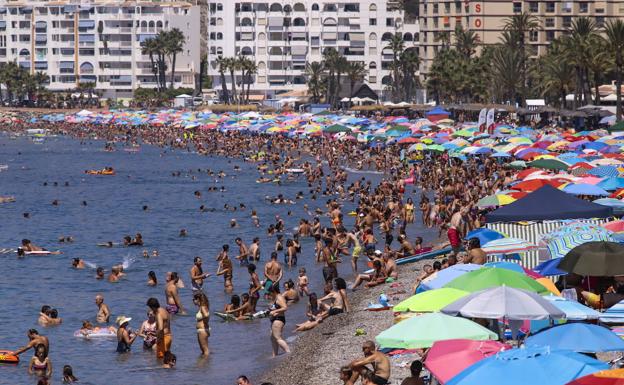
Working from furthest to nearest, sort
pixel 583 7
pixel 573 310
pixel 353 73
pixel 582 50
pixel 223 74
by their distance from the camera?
1. pixel 223 74
2. pixel 353 73
3. pixel 583 7
4. pixel 582 50
5. pixel 573 310

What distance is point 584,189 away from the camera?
29.0 meters

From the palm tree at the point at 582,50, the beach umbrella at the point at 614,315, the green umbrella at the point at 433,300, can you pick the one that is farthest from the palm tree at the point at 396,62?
the beach umbrella at the point at 614,315

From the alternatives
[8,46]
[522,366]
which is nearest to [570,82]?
[522,366]

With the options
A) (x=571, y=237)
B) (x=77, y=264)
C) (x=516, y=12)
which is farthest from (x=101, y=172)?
(x=516, y=12)

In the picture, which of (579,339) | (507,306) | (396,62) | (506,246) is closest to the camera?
(579,339)

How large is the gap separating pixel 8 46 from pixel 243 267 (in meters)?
139

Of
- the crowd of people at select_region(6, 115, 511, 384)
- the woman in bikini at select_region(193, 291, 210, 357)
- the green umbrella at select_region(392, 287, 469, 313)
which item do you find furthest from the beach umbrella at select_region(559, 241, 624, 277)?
the woman in bikini at select_region(193, 291, 210, 357)

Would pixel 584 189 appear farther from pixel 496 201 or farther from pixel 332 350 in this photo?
pixel 332 350

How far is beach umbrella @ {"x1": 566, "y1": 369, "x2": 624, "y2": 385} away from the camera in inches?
379

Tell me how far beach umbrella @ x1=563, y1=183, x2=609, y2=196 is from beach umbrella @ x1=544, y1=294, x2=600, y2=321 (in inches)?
528

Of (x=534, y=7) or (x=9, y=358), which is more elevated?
(x=534, y=7)

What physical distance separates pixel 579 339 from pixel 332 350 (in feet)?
26.6

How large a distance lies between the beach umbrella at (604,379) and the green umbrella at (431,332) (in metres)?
4.04

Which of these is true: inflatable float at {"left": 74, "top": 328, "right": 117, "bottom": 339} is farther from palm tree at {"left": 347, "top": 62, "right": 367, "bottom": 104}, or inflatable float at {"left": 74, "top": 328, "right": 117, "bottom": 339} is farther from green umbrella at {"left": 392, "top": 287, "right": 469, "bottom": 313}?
palm tree at {"left": 347, "top": 62, "right": 367, "bottom": 104}
